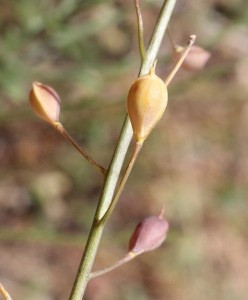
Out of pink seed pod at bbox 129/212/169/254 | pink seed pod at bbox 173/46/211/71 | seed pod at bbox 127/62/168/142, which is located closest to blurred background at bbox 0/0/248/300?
pink seed pod at bbox 173/46/211/71

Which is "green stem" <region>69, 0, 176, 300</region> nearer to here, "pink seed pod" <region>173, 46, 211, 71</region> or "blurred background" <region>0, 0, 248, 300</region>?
"pink seed pod" <region>173, 46, 211, 71</region>

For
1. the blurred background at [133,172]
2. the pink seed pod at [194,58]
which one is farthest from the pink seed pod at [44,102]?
the blurred background at [133,172]

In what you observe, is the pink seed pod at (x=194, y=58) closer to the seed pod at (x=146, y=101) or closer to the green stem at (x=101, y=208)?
the green stem at (x=101, y=208)

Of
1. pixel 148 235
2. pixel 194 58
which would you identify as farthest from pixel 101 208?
pixel 194 58

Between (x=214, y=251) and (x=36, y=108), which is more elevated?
(x=36, y=108)

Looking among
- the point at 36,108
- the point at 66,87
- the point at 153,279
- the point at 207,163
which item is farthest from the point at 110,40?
the point at 36,108

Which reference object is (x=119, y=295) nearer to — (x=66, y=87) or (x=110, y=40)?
(x=66, y=87)

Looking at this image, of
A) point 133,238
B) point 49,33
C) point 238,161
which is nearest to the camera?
point 133,238

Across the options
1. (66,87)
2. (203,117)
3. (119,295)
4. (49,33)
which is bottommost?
(119,295)
